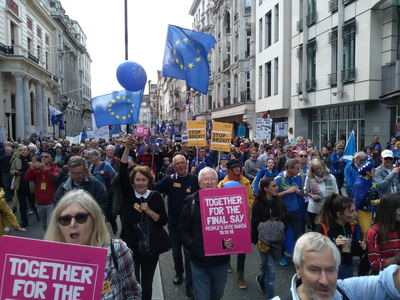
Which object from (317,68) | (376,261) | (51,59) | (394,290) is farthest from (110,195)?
(51,59)

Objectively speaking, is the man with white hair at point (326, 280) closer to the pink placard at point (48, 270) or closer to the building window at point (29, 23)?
the pink placard at point (48, 270)

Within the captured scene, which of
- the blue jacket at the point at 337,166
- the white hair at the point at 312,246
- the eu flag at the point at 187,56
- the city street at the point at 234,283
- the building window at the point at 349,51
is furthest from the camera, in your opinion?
the building window at the point at 349,51

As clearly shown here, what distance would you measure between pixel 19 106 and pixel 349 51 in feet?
95.7

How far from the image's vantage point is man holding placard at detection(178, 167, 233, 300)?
3455 millimetres

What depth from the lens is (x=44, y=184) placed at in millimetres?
6234

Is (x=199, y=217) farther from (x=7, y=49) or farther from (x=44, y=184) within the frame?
(x=7, y=49)

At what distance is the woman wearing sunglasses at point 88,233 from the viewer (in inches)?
88.0

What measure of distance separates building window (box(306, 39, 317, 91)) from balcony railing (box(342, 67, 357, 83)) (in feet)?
9.84

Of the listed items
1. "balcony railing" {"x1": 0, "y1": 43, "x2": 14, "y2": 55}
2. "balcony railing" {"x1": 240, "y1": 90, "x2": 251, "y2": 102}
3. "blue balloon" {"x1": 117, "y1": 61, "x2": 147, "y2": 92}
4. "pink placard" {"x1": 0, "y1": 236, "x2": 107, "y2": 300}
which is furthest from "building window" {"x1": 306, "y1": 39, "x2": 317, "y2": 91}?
"balcony railing" {"x1": 0, "y1": 43, "x2": 14, "y2": 55}

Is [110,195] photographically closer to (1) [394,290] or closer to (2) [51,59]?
(1) [394,290]

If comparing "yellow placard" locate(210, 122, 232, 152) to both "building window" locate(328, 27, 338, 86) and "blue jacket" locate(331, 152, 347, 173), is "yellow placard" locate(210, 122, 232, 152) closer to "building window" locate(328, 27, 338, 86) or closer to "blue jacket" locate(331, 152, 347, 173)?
"blue jacket" locate(331, 152, 347, 173)

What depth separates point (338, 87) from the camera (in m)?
16.7

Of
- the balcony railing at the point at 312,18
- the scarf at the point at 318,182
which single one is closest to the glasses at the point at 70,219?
the scarf at the point at 318,182

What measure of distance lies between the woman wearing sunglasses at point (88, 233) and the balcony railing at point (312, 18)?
20085 mm
